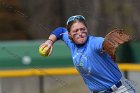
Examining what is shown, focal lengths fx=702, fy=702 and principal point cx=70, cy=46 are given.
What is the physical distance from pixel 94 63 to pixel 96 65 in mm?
27

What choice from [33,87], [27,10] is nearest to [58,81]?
[33,87]

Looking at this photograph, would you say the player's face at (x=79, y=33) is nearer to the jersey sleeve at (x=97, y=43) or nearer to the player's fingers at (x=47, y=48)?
the jersey sleeve at (x=97, y=43)

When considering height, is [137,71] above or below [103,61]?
below

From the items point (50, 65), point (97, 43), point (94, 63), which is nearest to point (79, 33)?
point (97, 43)

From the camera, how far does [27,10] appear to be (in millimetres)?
18703

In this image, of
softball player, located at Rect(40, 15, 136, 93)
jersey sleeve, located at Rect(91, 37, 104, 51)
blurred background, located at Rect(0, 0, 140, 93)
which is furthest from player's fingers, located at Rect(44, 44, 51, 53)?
blurred background, located at Rect(0, 0, 140, 93)

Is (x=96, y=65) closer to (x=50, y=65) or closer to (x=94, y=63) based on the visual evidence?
(x=94, y=63)

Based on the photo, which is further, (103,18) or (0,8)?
(0,8)

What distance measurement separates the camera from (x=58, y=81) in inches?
433

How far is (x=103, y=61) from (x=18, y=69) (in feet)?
15.7

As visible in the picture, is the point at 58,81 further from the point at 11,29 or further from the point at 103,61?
the point at 11,29

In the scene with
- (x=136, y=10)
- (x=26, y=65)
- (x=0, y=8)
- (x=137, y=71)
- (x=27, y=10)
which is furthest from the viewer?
(x=0, y=8)

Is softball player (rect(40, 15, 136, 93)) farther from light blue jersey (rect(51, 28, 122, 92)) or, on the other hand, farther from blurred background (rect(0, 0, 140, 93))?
blurred background (rect(0, 0, 140, 93))

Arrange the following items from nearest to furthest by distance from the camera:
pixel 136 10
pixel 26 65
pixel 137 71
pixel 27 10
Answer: pixel 137 71
pixel 26 65
pixel 136 10
pixel 27 10
